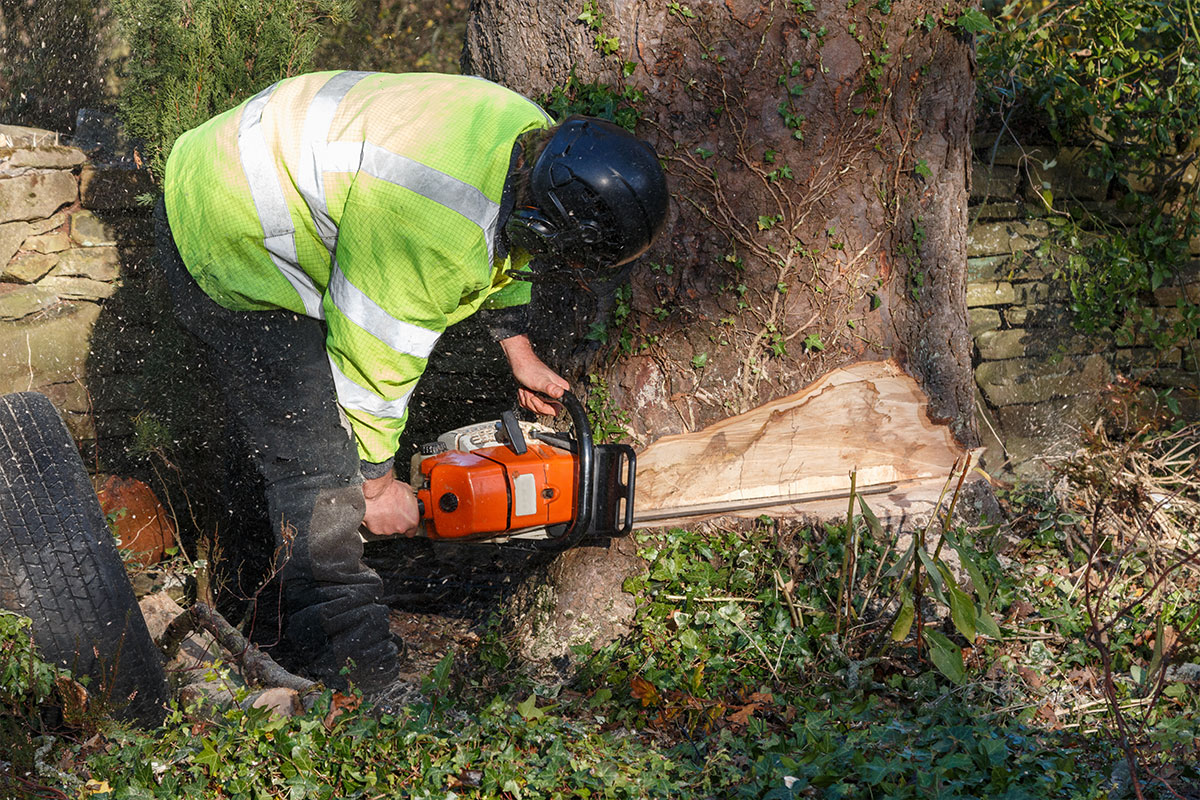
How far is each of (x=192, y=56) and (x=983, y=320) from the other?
414 cm

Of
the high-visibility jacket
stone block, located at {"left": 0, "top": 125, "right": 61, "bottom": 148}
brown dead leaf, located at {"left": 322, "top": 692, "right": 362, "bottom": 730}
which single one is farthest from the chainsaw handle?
stone block, located at {"left": 0, "top": 125, "right": 61, "bottom": 148}

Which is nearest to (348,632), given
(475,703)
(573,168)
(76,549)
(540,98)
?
(475,703)

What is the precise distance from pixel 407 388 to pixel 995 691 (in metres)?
1.86

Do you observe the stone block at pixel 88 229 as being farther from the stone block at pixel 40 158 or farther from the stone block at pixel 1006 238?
the stone block at pixel 1006 238

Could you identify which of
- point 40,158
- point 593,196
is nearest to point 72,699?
point 593,196

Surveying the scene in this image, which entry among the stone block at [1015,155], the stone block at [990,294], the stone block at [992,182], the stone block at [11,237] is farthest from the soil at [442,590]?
the stone block at [1015,155]

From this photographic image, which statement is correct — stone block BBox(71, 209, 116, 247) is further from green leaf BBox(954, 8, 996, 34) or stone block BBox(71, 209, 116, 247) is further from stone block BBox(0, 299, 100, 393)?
green leaf BBox(954, 8, 996, 34)

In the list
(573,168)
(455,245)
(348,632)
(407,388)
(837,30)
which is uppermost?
(837,30)

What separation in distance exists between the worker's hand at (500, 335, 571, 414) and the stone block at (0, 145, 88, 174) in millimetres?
2919

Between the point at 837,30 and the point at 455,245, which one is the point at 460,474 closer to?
the point at 455,245

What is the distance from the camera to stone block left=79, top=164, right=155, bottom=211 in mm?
4625

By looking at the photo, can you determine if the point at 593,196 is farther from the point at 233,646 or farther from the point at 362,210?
the point at 233,646

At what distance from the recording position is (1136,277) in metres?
4.71

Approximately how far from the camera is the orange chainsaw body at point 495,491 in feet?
9.07
